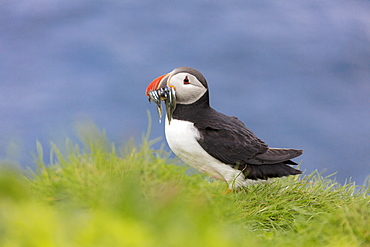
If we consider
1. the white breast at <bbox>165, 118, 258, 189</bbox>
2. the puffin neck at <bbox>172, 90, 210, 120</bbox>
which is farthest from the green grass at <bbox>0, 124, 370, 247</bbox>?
the puffin neck at <bbox>172, 90, 210, 120</bbox>

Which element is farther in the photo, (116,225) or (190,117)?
(190,117)

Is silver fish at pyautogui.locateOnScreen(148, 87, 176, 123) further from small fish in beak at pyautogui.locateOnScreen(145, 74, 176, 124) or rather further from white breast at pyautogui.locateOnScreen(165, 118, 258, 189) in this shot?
white breast at pyautogui.locateOnScreen(165, 118, 258, 189)

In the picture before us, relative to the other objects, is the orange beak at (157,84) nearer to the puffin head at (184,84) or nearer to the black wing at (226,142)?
the puffin head at (184,84)

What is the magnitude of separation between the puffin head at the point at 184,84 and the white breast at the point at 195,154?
9.9 inches

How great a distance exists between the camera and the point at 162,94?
4742mm

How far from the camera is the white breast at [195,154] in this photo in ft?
15.4

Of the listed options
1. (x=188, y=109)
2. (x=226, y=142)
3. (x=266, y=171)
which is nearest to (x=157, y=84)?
(x=188, y=109)

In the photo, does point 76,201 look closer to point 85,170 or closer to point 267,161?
point 85,170

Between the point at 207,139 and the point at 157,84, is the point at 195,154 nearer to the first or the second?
the point at 207,139

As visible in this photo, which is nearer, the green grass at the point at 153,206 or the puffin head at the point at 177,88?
the green grass at the point at 153,206

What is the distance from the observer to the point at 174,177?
13.2 feet

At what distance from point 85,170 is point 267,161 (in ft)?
5.79

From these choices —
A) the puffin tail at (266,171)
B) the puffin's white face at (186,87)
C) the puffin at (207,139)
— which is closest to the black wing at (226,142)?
the puffin at (207,139)

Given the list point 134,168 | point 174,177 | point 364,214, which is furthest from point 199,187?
point 364,214
